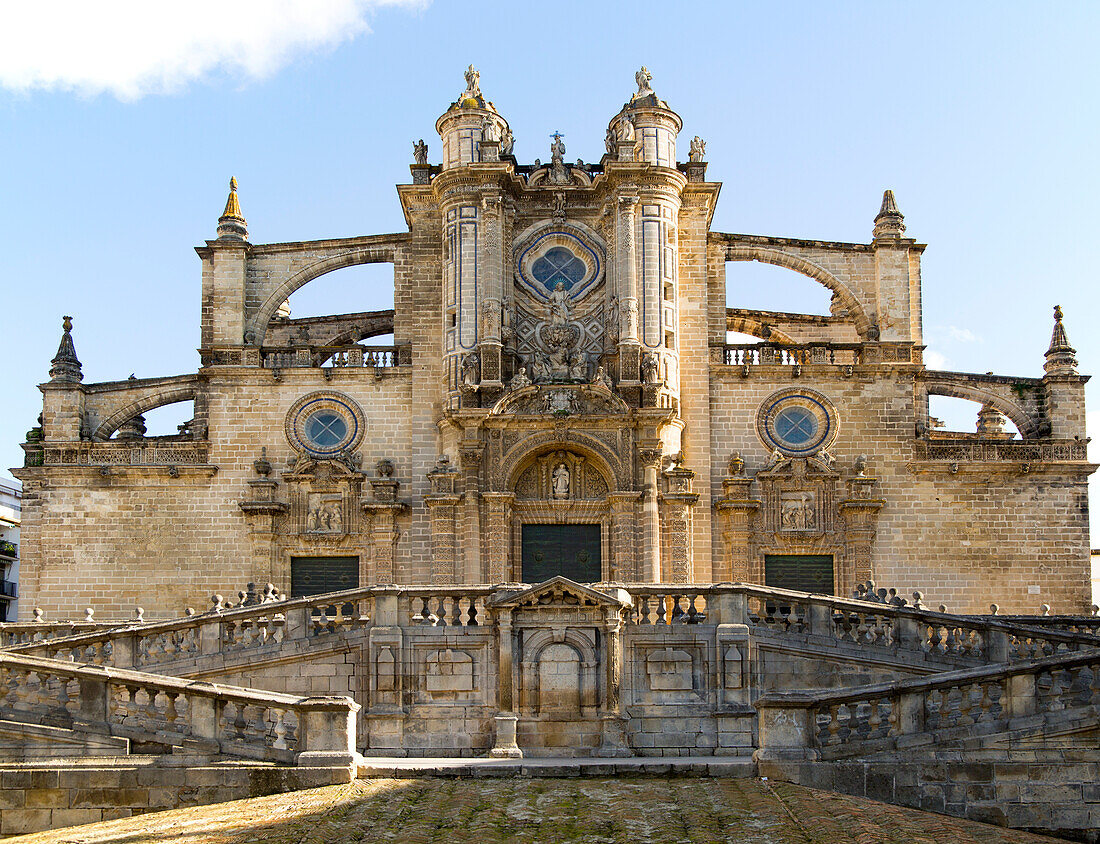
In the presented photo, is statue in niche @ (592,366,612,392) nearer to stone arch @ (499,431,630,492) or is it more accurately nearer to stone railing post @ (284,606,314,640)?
stone arch @ (499,431,630,492)

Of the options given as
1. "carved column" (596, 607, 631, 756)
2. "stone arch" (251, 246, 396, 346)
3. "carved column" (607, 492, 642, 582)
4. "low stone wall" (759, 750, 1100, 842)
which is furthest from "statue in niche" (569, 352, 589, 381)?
"low stone wall" (759, 750, 1100, 842)

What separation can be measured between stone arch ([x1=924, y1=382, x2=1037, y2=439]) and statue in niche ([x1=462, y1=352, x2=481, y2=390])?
33.3ft

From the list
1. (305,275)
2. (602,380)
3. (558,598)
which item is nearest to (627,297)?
(602,380)

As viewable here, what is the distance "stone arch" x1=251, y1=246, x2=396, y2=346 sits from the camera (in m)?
30.9

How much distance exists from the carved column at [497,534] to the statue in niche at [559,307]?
4.14 meters

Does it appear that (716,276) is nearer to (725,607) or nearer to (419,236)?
(419,236)

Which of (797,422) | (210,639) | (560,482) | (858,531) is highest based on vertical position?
(797,422)

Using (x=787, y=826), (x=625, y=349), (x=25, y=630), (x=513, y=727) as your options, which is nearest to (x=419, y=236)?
(x=625, y=349)

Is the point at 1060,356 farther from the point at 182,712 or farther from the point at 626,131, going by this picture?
the point at 182,712

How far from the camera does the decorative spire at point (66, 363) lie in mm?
30562

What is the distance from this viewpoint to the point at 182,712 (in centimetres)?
1678

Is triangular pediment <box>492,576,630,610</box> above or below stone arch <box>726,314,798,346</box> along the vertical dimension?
below

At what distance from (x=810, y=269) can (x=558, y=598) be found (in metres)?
14.9

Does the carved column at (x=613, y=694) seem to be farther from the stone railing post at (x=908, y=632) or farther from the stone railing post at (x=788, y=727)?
the stone railing post at (x=908, y=632)
